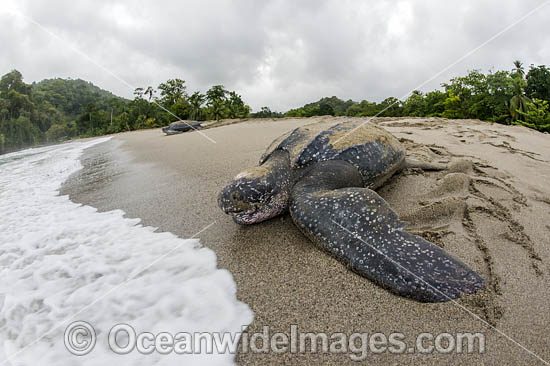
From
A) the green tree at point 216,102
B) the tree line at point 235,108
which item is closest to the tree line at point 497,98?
the tree line at point 235,108

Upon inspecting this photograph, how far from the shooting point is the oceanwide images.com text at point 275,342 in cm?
95

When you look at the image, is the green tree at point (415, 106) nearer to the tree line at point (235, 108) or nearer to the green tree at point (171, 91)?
the tree line at point (235, 108)

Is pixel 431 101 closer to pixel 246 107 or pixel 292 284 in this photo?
pixel 246 107

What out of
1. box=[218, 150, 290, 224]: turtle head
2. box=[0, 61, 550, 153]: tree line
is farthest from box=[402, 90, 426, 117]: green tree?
box=[218, 150, 290, 224]: turtle head

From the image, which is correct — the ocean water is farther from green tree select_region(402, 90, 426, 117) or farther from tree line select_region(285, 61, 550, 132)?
green tree select_region(402, 90, 426, 117)

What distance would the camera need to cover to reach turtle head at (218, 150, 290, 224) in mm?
1711

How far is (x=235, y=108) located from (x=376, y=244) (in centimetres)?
3014

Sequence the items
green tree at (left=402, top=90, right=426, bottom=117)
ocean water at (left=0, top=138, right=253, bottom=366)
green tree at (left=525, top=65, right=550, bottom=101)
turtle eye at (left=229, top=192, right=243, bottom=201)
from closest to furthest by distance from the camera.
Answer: ocean water at (left=0, top=138, right=253, bottom=366) → turtle eye at (left=229, top=192, right=243, bottom=201) → green tree at (left=525, top=65, right=550, bottom=101) → green tree at (left=402, top=90, right=426, bottom=117)

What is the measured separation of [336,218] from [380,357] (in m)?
0.66

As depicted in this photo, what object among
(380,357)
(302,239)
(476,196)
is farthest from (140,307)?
(476,196)

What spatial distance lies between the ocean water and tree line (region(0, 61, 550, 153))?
748cm

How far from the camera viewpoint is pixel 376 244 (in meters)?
1.28

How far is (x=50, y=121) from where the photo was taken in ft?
134

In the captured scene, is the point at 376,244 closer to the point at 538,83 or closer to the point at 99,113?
the point at 538,83
